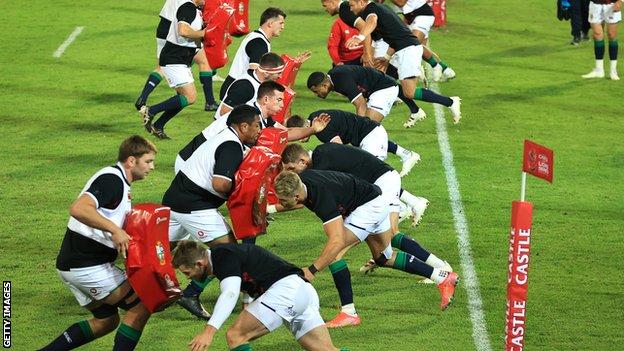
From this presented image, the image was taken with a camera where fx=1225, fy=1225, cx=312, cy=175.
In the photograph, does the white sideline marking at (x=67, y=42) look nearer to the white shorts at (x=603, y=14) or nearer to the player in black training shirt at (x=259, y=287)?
the white shorts at (x=603, y=14)

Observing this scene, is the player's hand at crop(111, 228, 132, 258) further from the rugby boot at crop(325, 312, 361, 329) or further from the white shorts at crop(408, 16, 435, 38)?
the white shorts at crop(408, 16, 435, 38)

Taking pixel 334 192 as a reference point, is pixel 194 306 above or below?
below

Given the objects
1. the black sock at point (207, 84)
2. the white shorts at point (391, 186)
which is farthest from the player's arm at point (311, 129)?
the black sock at point (207, 84)

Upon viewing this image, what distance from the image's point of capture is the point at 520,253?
9.36m

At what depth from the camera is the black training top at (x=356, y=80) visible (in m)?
15.1

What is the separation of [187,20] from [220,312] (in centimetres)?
898

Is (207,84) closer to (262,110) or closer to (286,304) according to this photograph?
(262,110)

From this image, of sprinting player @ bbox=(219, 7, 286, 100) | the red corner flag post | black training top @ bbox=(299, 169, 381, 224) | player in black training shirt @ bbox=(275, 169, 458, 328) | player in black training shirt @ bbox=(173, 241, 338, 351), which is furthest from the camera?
sprinting player @ bbox=(219, 7, 286, 100)

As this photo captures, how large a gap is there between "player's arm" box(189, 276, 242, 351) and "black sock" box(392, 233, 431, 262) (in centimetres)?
340

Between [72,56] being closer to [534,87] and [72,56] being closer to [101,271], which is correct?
[534,87]

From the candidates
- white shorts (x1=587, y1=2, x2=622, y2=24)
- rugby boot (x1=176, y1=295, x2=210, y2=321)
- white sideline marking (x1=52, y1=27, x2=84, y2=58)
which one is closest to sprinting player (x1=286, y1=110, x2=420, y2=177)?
rugby boot (x1=176, y1=295, x2=210, y2=321)

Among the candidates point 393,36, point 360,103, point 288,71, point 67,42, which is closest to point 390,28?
point 393,36

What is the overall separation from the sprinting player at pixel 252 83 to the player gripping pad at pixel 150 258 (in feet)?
12.6

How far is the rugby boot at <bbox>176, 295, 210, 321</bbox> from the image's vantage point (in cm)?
1148
